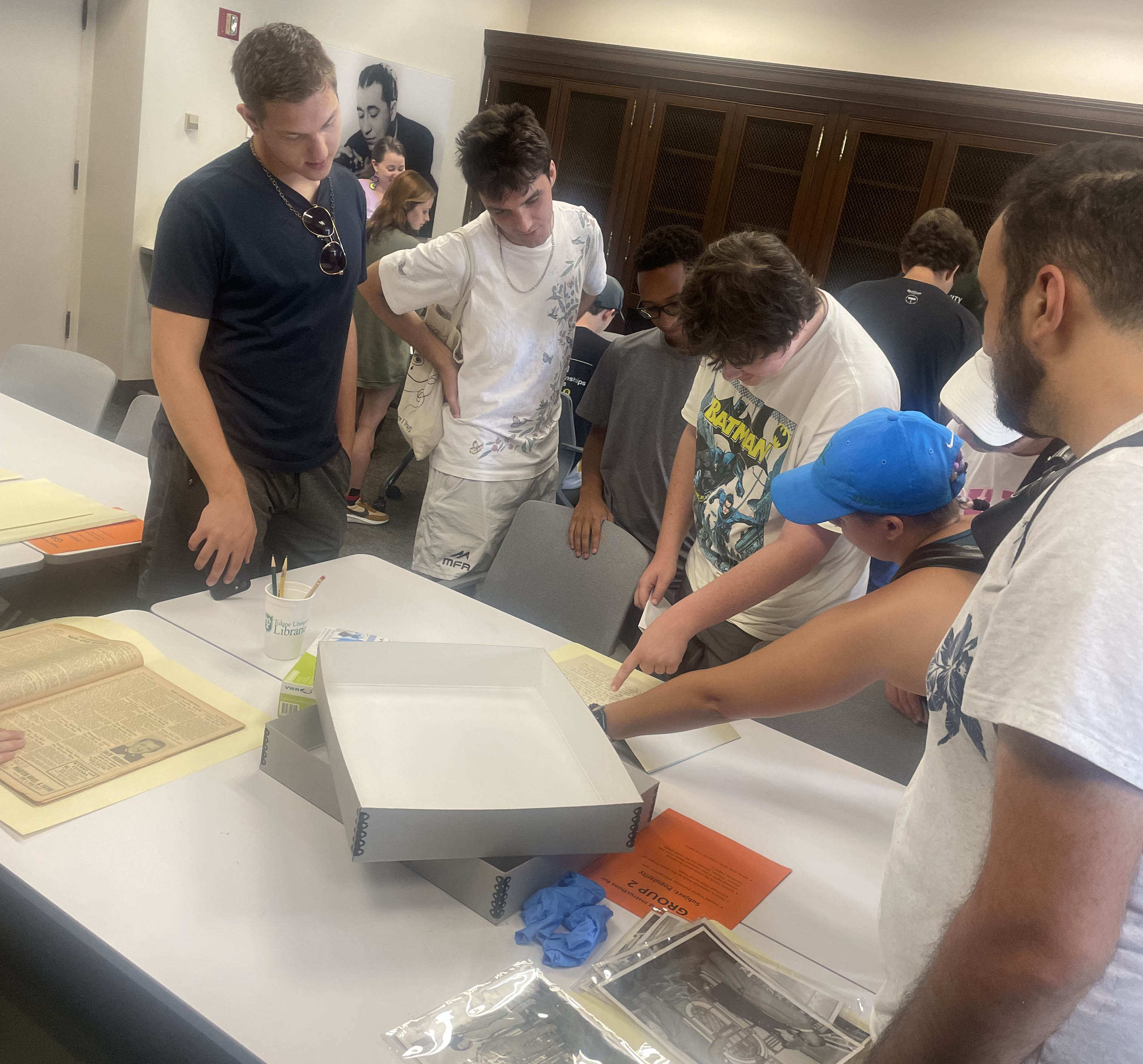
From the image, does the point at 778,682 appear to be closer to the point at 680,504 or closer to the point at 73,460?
the point at 680,504

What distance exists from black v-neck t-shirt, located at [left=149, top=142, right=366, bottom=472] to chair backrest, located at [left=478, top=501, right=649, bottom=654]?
0.51 m

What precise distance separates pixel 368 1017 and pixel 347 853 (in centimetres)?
24

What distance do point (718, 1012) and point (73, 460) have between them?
192 centimetres

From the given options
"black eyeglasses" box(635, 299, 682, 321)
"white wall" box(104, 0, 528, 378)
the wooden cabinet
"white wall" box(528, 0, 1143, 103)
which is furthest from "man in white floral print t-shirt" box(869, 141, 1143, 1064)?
"white wall" box(528, 0, 1143, 103)

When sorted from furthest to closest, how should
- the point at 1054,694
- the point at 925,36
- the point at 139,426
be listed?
the point at 925,36 < the point at 139,426 < the point at 1054,694

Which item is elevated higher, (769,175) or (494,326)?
(769,175)

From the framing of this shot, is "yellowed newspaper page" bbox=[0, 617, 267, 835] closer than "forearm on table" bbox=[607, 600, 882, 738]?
Yes

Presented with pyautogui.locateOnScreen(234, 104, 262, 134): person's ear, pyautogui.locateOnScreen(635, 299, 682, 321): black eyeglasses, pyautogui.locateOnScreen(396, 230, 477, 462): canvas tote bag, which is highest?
pyautogui.locateOnScreen(234, 104, 262, 134): person's ear

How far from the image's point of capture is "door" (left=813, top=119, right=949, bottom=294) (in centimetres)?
522

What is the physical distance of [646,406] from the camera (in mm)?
2305

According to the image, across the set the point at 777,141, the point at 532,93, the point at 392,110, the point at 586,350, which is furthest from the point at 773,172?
the point at 586,350

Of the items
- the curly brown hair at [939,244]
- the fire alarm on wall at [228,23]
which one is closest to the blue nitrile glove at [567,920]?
the curly brown hair at [939,244]

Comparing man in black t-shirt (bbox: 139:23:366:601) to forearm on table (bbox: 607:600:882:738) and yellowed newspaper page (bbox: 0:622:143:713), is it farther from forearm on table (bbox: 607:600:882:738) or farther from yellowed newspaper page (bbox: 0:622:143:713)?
forearm on table (bbox: 607:600:882:738)

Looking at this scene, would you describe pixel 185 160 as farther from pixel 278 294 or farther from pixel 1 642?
pixel 1 642
